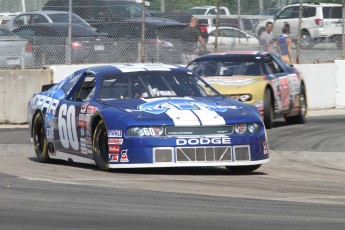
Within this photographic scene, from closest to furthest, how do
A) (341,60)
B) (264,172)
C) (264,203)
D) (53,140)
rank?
(264,203), (264,172), (53,140), (341,60)

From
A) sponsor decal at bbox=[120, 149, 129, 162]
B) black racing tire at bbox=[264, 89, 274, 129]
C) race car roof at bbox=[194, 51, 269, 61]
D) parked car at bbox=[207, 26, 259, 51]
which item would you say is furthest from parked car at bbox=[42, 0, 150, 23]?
sponsor decal at bbox=[120, 149, 129, 162]

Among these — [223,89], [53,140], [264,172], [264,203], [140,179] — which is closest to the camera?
[264,203]

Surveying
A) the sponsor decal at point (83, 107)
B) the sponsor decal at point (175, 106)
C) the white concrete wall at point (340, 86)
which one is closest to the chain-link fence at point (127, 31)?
the white concrete wall at point (340, 86)

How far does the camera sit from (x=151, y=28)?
2352 cm

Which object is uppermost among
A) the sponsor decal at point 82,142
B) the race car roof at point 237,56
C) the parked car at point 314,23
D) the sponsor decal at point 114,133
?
the parked car at point 314,23

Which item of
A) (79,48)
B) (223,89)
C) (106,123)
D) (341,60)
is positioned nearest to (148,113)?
(106,123)

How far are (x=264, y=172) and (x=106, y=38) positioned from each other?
11430 millimetres

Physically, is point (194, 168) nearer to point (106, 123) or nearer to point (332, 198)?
point (106, 123)

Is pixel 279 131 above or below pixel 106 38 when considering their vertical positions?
below

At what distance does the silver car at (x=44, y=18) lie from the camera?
22.7 metres

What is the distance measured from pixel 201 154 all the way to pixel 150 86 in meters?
1.45

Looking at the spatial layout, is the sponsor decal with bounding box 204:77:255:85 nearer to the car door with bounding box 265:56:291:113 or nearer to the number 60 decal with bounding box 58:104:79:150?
the car door with bounding box 265:56:291:113

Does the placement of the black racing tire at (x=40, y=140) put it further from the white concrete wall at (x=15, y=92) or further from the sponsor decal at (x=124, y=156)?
the white concrete wall at (x=15, y=92)

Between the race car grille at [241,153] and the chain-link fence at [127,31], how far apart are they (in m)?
10.3
